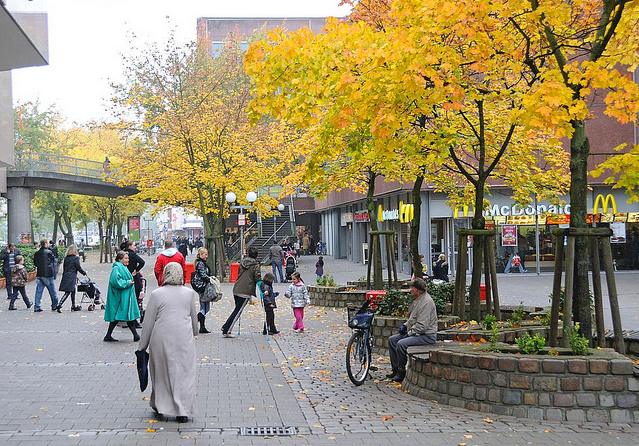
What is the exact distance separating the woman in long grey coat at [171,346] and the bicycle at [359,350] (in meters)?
2.68

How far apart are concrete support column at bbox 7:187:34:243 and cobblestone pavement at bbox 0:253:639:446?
107 ft

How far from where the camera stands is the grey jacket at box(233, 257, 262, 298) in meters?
14.6

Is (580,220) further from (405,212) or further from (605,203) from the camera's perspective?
(605,203)

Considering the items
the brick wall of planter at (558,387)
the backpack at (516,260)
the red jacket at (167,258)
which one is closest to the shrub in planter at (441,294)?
the red jacket at (167,258)

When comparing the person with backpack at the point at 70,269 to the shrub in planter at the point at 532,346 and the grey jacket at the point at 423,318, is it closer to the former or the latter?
the grey jacket at the point at 423,318

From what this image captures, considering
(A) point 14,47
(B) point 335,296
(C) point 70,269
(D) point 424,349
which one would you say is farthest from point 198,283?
(D) point 424,349

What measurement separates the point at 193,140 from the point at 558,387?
2551cm

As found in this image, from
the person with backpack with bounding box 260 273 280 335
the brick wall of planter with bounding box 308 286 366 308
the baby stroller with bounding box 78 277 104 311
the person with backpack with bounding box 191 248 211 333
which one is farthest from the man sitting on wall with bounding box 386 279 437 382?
the baby stroller with bounding box 78 277 104 311

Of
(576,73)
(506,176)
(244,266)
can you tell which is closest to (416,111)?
(576,73)

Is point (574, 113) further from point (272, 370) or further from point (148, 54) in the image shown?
point (148, 54)

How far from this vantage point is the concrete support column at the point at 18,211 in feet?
143

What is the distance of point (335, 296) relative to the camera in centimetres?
1969

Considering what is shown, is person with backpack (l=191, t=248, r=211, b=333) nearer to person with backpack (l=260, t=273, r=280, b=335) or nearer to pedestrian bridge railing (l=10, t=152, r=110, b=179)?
person with backpack (l=260, t=273, r=280, b=335)

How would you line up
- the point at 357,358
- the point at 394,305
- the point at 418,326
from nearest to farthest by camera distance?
the point at 418,326 → the point at 357,358 → the point at 394,305
